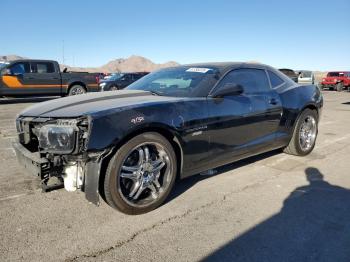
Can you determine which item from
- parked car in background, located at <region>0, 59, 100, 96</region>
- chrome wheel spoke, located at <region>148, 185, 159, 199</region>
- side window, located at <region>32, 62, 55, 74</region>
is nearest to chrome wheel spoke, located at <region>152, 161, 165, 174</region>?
chrome wheel spoke, located at <region>148, 185, 159, 199</region>

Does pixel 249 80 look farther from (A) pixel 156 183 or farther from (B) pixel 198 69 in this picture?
(A) pixel 156 183

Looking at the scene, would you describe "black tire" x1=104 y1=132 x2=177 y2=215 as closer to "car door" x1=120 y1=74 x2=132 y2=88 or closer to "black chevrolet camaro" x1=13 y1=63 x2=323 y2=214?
"black chevrolet camaro" x1=13 y1=63 x2=323 y2=214

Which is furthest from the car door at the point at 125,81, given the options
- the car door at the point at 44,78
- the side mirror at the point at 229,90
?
the side mirror at the point at 229,90

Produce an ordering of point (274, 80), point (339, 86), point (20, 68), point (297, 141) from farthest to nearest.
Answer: point (339, 86) → point (20, 68) → point (297, 141) → point (274, 80)

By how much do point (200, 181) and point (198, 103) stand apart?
1.10 m

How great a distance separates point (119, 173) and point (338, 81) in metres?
30.7

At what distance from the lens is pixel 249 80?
15.9ft

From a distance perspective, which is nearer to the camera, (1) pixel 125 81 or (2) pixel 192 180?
(2) pixel 192 180

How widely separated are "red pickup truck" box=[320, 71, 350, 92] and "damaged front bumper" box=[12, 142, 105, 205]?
30.7 meters

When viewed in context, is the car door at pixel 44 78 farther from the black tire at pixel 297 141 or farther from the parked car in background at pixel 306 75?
the parked car in background at pixel 306 75

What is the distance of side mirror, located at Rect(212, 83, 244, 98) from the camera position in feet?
13.4

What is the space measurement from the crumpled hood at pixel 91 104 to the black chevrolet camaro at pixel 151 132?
11 millimetres

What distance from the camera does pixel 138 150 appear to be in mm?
3445

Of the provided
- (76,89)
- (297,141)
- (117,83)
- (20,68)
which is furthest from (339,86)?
(297,141)
